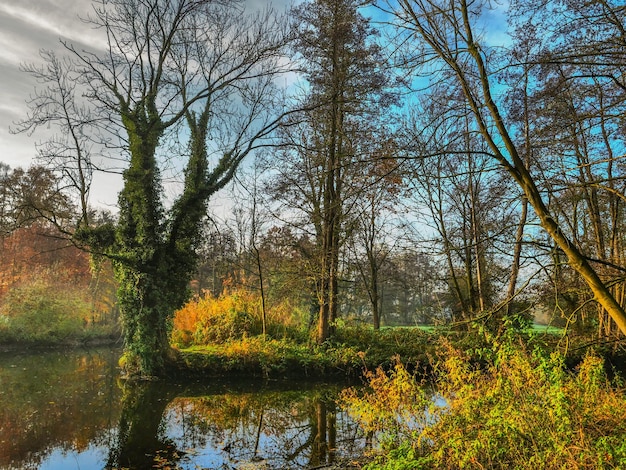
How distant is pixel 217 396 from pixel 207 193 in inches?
230

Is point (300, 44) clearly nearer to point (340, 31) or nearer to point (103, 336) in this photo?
point (340, 31)

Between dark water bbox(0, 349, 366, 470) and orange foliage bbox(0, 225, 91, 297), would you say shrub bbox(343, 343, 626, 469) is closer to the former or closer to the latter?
dark water bbox(0, 349, 366, 470)

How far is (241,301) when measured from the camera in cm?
1566

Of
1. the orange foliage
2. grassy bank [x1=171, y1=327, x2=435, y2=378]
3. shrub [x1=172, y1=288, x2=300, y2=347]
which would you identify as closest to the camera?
grassy bank [x1=171, y1=327, x2=435, y2=378]

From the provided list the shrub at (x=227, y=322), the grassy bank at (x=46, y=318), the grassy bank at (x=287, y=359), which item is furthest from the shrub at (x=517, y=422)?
the grassy bank at (x=46, y=318)

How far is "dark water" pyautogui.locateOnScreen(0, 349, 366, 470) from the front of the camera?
5.93 metres

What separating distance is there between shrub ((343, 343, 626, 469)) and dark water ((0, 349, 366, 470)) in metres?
1.65

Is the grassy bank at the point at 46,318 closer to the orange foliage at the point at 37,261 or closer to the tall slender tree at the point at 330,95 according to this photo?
the orange foliage at the point at 37,261

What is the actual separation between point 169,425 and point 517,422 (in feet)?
20.3

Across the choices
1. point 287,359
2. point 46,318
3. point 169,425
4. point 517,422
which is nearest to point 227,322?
point 287,359

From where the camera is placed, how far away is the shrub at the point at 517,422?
11.1 feet

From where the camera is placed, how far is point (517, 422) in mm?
3678

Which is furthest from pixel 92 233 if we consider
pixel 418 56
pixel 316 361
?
pixel 418 56

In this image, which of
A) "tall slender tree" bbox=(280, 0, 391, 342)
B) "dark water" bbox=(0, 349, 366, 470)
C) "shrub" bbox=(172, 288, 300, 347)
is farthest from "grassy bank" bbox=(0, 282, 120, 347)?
"tall slender tree" bbox=(280, 0, 391, 342)
